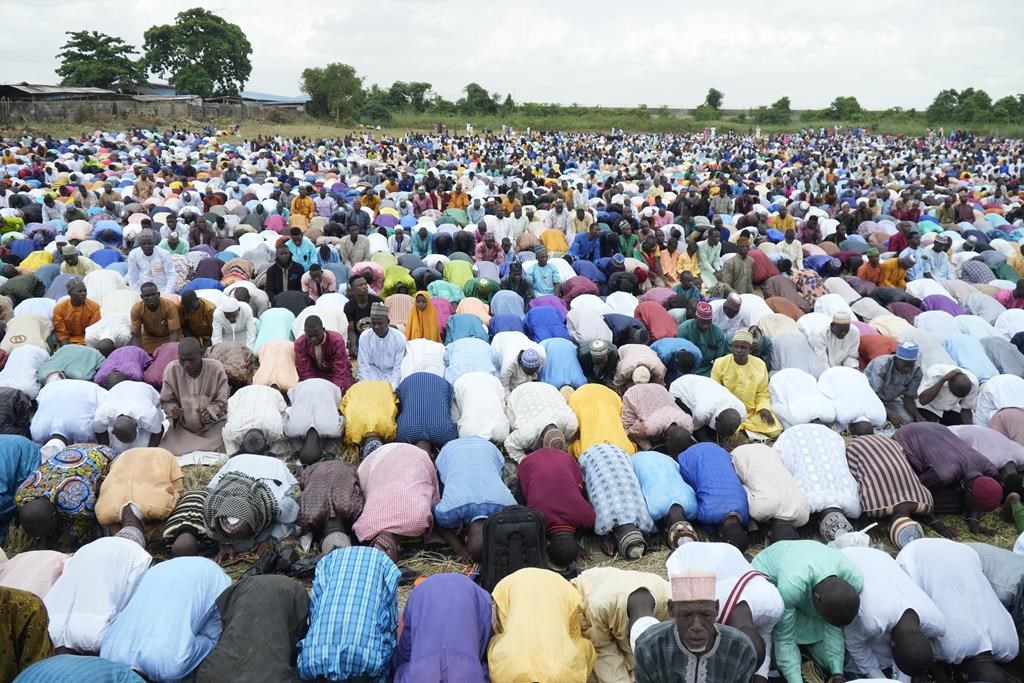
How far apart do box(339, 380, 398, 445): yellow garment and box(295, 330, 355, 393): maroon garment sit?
0.47 m

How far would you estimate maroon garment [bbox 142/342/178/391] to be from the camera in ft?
17.6

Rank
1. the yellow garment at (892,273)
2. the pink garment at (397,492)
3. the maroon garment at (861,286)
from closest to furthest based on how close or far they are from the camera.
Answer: the pink garment at (397,492) → the maroon garment at (861,286) → the yellow garment at (892,273)

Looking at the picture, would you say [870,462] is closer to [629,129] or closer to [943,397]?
[943,397]

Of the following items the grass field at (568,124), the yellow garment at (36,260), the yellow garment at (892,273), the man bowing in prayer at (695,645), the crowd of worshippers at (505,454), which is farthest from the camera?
the grass field at (568,124)

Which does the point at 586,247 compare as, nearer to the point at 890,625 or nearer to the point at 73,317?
the point at 73,317

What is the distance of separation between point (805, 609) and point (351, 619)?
6.86 feet

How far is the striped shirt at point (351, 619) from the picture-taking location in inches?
113

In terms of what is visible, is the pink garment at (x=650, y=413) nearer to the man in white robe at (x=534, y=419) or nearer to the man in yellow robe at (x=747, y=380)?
the man in white robe at (x=534, y=419)

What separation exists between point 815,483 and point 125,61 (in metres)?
45.0

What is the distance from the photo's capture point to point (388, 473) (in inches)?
161

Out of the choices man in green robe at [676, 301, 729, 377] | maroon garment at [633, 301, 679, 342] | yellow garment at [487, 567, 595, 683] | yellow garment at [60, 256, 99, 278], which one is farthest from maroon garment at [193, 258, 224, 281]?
yellow garment at [487, 567, 595, 683]

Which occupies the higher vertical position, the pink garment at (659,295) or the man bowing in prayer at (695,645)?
the pink garment at (659,295)

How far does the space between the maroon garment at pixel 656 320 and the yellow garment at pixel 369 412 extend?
269cm

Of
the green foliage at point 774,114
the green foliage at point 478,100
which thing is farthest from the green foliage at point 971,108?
the green foliage at point 478,100
